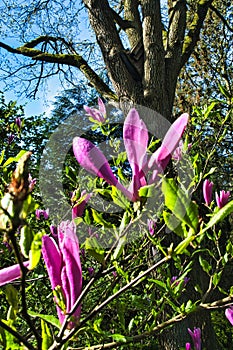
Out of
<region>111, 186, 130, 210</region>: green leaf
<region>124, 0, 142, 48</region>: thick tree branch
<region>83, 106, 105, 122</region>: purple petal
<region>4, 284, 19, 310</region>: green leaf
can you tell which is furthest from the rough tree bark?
<region>4, 284, 19, 310</region>: green leaf

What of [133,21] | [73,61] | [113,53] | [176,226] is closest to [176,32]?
[133,21]

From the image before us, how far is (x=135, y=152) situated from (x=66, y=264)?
0.16m

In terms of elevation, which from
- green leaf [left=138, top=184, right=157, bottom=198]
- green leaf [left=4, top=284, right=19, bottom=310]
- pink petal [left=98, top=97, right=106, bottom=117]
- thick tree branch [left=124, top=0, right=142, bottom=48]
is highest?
thick tree branch [left=124, top=0, right=142, bottom=48]

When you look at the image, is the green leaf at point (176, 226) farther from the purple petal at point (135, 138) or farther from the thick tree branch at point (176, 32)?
the thick tree branch at point (176, 32)

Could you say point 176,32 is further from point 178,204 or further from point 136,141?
point 178,204

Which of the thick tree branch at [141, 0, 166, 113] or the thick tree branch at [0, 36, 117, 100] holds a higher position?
the thick tree branch at [0, 36, 117, 100]

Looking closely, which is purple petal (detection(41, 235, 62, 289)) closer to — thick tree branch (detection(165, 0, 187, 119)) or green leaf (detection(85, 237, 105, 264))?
green leaf (detection(85, 237, 105, 264))

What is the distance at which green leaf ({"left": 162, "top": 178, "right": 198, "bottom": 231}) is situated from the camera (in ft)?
1.40

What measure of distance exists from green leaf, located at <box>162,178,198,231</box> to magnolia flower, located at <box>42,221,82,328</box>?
0.11m

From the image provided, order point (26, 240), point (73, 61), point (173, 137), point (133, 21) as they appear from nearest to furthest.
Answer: point (26, 240)
point (173, 137)
point (133, 21)
point (73, 61)

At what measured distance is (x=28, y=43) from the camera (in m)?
5.38

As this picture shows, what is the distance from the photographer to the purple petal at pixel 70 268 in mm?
456

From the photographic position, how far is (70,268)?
46 centimetres

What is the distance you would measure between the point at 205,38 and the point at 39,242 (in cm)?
780
